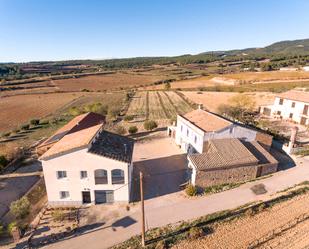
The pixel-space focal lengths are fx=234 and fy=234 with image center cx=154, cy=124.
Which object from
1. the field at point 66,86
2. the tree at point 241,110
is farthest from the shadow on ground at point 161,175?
the field at point 66,86

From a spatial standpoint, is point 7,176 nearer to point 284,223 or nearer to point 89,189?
point 89,189

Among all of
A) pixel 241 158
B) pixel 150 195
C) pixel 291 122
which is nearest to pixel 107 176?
pixel 150 195

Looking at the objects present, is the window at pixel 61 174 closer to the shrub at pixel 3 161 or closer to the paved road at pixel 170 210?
the paved road at pixel 170 210

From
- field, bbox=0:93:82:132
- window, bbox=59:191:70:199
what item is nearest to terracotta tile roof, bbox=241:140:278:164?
window, bbox=59:191:70:199

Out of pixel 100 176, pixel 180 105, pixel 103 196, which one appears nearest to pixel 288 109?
pixel 180 105

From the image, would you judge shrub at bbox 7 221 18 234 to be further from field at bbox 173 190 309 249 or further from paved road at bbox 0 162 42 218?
field at bbox 173 190 309 249

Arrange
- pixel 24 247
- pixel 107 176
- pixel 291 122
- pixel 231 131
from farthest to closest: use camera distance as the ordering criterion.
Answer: pixel 291 122 → pixel 231 131 → pixel 107 176 → pixel 24 247
